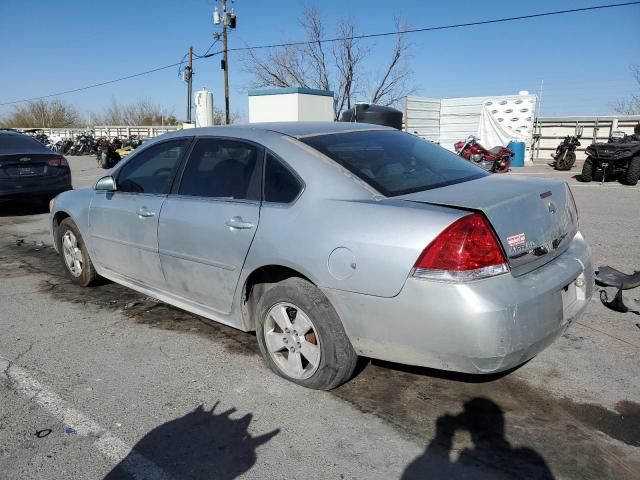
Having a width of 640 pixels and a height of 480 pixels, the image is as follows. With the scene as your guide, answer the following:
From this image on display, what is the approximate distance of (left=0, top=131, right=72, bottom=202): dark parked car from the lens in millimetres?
8938

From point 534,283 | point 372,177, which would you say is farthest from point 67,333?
point 534,283

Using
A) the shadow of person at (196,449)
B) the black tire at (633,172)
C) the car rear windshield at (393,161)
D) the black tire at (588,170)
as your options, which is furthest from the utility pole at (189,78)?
the shadow of person at (196,449)

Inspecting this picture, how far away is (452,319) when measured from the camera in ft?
7.93

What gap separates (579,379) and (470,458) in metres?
1.13

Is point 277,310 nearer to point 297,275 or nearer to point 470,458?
point 297,275

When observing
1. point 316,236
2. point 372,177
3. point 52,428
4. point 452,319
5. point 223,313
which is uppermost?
point 372,177

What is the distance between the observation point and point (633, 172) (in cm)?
1227

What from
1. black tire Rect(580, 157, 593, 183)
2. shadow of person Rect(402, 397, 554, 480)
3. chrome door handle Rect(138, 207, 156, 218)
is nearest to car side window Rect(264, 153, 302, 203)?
chrome door handle Rect(138, 207, 156, 218)

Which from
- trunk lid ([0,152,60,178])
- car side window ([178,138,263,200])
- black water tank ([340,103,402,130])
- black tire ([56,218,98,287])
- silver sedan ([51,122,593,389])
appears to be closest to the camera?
silver sedan ([51,122,593,389])

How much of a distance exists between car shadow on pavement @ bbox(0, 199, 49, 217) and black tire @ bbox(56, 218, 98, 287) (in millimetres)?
5267

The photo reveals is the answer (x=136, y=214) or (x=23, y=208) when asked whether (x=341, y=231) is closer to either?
(x=136, y=214)

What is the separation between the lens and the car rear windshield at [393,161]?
3.02 metres

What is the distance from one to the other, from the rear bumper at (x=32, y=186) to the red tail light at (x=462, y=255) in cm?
874

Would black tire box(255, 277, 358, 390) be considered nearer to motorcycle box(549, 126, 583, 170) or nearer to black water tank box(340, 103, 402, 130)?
black water tank box(340, 103, 402, 130)
